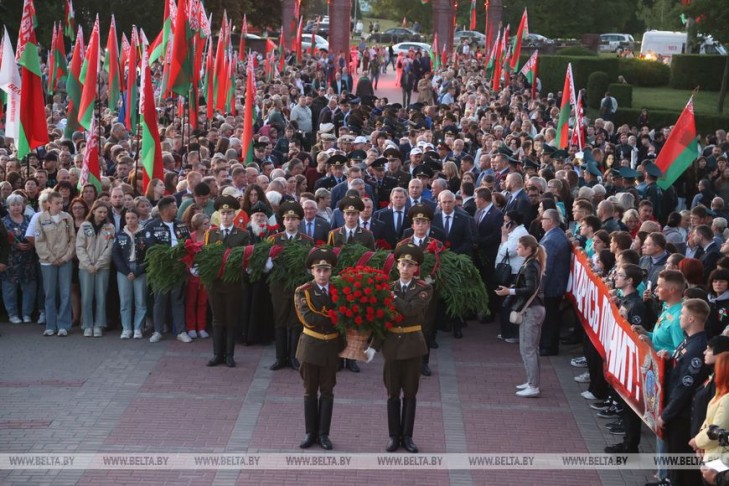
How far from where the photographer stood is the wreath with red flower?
402 inches

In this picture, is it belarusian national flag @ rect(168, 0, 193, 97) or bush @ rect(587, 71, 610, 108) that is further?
bush @ rect(587, 71, 610, 108)

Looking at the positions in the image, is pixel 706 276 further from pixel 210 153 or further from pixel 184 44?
pixel 210 153

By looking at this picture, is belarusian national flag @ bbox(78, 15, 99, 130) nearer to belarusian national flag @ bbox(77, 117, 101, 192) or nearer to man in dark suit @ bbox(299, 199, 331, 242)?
belarusian national flag @ bbox(77, 117, 101, 192)

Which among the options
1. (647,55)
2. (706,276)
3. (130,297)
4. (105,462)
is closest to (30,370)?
(130,297)

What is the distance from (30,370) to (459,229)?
5.71 meters

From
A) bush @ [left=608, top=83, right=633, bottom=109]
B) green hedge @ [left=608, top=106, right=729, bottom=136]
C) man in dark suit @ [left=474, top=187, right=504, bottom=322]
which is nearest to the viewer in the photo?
man in dark suit @ [left=474, top=187, right=504, bottom=322]

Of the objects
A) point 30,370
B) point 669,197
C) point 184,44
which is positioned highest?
point 184,44

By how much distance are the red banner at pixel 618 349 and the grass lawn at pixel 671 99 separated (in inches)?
1275

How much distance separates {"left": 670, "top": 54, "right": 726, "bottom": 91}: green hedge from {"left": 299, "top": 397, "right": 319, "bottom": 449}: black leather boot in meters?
46.7

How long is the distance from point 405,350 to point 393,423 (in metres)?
0.75

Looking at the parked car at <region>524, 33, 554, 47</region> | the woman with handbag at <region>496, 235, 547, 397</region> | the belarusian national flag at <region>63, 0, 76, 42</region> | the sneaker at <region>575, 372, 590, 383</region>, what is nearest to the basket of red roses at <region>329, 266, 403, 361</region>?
the woman with handbag at <region>496, 235, 547, 397</region>

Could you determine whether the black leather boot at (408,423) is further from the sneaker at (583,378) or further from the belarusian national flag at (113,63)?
the belarusian national flag at (113,63)

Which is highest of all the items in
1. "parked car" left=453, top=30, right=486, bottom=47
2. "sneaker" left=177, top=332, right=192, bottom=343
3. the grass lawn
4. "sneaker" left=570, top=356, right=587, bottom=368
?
"parked car" left=453, top=30, right=486, bottom=47

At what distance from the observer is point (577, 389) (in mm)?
12891
